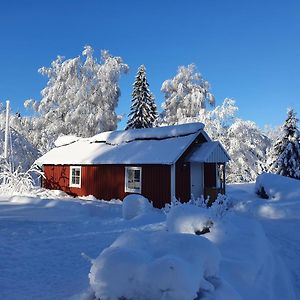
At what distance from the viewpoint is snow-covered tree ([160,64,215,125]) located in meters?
36.4

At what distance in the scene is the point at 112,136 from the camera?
22266 millimetres

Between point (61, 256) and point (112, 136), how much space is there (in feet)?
50.5

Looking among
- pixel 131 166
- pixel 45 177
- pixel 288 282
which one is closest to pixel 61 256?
pixel 288 282

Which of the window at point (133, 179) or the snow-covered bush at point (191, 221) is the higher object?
the window at point (133, 179)

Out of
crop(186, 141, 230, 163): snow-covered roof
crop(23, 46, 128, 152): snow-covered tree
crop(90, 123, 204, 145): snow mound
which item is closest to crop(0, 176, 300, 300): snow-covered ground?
crop(186, 141, 230, 163): snow-covered roof

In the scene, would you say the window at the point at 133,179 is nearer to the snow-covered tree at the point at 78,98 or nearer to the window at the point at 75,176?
the window at the point at 75,176

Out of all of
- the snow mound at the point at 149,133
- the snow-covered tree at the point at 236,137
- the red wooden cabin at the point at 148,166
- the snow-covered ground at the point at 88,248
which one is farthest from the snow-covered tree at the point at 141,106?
the snow-covered ground at the point at 88,248

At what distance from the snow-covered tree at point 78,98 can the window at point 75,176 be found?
12.7m

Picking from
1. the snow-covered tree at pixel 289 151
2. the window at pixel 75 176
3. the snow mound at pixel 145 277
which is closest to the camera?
the snow mound at pixel 145 277

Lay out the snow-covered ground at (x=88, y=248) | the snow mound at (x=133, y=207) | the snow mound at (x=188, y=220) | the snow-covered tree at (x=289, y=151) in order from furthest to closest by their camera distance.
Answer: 1. the snow-covered tree at (x=289, y=151)
2. the snow mound at (x=133, y=207)
3. the snow mound at (x=188, y=220)
4. the snow-covered ground at (x=88, y=248)

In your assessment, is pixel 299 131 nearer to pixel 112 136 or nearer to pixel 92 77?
pixel 112 136

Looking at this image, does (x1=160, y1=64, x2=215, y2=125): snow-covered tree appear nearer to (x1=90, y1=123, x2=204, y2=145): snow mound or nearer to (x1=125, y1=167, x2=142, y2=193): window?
(x1=90, y1=123, x2=204, y2=145): snow mound

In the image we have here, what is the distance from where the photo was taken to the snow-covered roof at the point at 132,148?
17.3 metres

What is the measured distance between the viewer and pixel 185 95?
3744 cm
